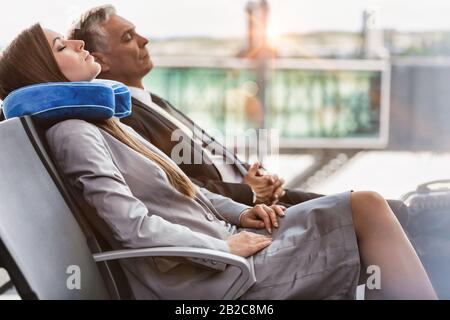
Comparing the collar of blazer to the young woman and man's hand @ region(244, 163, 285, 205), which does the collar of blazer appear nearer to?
man's hand @ region(244, 163, 285, 205)

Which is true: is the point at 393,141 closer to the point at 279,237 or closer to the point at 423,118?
the point at 423,118

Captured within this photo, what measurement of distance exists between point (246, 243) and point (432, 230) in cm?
94

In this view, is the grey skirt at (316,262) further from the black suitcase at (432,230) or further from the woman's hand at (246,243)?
the black suitcase at (432,230)

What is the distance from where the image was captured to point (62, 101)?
1502 mm

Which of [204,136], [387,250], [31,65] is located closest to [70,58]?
[31,65]

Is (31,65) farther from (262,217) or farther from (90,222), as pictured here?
(262,217)

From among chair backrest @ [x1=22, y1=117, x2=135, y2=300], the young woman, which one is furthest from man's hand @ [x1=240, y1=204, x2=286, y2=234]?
chair backrest @ [x1=22, y1=117, x2=135, y2=300]

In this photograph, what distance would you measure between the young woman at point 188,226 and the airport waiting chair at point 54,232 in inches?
1.3

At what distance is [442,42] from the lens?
9672 mm

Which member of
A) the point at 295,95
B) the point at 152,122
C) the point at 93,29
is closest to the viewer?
the point at 93,29

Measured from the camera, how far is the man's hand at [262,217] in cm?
160

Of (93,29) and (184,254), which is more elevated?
(93,29)

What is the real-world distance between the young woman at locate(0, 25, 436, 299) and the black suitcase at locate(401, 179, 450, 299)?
72cm

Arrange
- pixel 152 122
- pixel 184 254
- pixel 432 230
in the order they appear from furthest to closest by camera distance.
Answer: pixel 432 230 → pixel 152 122 → pixel 184 254
